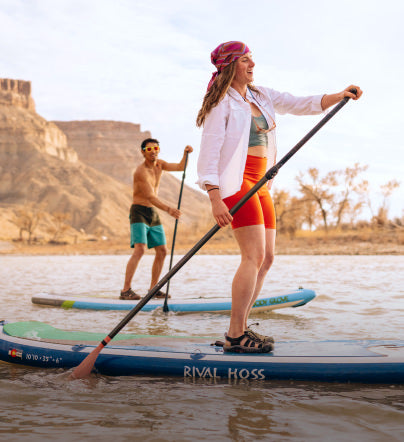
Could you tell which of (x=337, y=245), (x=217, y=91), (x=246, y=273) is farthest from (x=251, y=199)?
(x=337, y=245)

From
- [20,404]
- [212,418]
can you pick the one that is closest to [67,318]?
[20,404]

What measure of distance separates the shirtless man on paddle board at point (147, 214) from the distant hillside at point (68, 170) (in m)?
44.9

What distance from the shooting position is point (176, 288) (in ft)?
31.1

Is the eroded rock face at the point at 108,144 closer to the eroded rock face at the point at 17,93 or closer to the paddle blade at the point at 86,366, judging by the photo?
the eroded rock face at the point at 17,93

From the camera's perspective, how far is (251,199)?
3.36m

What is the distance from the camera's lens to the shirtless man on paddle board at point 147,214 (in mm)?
6648

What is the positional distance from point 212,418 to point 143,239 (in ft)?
14.0

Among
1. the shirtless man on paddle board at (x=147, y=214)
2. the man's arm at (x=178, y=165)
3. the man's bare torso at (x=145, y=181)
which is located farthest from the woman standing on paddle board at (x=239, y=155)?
the man's bare torso at (x=145, y=181)

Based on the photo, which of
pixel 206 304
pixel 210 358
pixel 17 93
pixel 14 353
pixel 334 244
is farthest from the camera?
pixel 17 93

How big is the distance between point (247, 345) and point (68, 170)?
82655mm

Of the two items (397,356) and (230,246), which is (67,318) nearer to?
(397,356)

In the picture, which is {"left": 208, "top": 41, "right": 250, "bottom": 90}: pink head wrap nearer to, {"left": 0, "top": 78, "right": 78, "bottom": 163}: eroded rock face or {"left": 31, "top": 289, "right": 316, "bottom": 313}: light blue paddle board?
{"left": 31, "top": 289, "right": 316, "bottom": 313}: light blue paddle board

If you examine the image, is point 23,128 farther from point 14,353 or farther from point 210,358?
point 210,358

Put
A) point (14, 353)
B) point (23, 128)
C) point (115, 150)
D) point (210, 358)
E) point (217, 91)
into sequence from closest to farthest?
point (210, 358), point (217, 91), point (14, 353), point (23, 128), point (115, 150)
